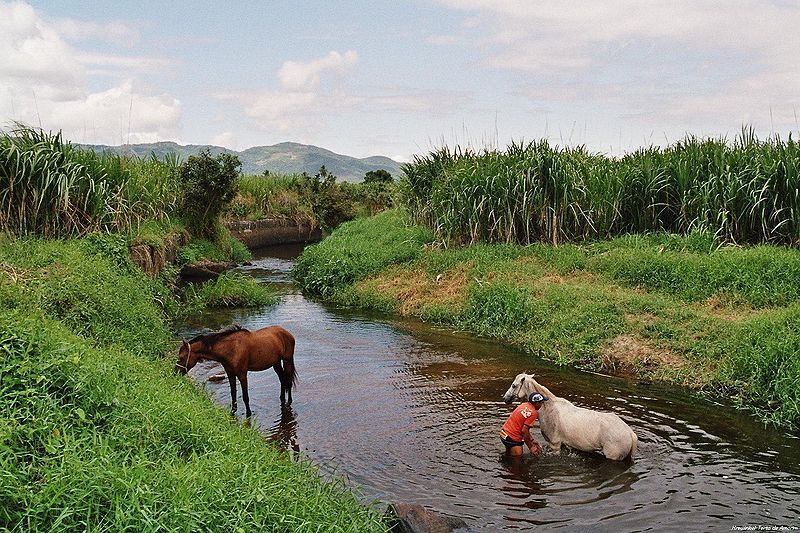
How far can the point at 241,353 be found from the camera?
852 cm

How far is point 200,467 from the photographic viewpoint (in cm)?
476

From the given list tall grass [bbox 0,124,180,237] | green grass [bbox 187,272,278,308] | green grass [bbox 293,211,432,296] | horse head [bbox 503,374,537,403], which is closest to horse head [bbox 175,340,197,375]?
horse head [bbox 503,374,537,403]

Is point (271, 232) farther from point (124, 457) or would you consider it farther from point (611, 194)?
point (124, 457)

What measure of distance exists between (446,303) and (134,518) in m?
10.8

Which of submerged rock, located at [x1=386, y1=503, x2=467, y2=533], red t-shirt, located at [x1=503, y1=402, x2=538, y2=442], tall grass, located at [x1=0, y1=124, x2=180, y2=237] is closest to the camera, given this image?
submerged rock, located at [x1=386, y1=503, x2=467, y2=533]

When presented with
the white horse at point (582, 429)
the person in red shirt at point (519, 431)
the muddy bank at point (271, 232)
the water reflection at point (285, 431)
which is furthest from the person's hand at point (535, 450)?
the muddy bank at point (271, 232)

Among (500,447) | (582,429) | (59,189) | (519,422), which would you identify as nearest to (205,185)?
(59,189)

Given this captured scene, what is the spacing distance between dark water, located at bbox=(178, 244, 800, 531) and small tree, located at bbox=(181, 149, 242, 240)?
867cm

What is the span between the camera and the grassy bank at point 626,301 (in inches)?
365

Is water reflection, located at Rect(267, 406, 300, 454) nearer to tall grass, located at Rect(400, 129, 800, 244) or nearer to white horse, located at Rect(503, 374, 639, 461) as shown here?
white horse, located at Rect(503, 374, 639, 461)

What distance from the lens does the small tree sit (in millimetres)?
18812

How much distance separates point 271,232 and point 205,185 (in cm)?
1129

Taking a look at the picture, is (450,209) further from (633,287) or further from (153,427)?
(153,427)

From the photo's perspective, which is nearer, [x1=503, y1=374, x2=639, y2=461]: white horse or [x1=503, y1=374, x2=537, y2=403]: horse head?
[x1=503, y1=374, x2=639, y2=461]: white horse
